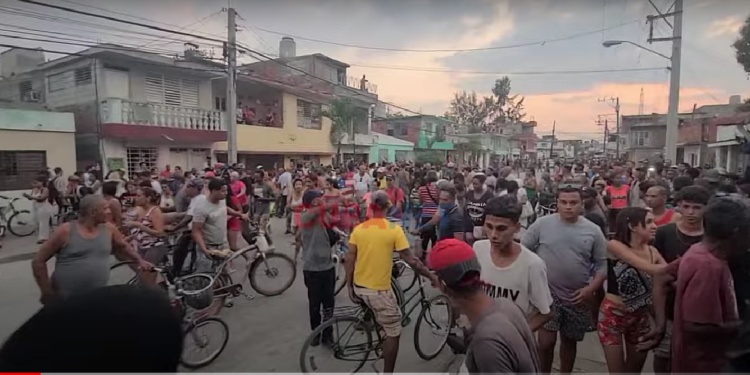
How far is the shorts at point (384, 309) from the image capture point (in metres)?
3.55

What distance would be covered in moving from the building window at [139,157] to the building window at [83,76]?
2824 mm

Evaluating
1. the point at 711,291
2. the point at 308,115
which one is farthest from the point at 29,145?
the point at 711,291

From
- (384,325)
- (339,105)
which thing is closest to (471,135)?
(339,105)

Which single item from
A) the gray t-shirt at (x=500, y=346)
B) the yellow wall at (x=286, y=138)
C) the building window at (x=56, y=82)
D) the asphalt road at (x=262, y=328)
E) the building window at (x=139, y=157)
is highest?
the building window at (x=56, y=82)

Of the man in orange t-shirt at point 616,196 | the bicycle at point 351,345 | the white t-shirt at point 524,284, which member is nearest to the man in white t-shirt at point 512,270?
the white t-shirt at point 524,284

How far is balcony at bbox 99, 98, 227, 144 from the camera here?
14.5 m

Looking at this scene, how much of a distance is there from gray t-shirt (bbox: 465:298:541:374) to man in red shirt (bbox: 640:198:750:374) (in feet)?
3.32

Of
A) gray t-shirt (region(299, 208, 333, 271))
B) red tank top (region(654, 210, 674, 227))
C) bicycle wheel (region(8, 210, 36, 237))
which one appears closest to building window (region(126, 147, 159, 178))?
bicycle wheel (region(8, 210, 36, 237))

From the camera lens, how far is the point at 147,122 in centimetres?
1535

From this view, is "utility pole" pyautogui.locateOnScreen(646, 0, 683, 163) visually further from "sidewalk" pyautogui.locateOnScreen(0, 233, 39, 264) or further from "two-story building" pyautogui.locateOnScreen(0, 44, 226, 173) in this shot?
"sidewalk" pyautogui.locateOnScreen(0, 233, 39, 264)

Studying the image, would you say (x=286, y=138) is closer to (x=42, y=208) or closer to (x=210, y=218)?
(x=42, y=208)

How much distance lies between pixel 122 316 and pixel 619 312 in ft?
9.92

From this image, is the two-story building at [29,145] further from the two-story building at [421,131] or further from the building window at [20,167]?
the two-story building at [421,131]

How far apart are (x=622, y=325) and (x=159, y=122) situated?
16.3m
